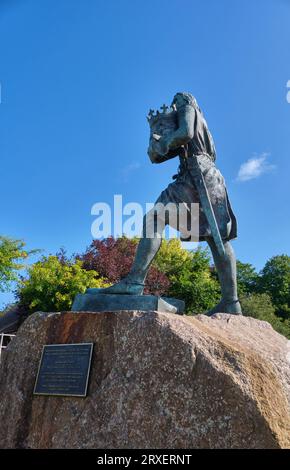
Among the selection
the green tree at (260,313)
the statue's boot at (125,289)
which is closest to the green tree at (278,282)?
the green tree at (260,313)

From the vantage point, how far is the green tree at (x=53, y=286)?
648 inches

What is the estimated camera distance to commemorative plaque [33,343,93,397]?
3.40 m

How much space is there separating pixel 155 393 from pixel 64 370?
87 centimetres

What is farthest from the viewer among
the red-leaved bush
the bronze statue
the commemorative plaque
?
the red-leaved bush

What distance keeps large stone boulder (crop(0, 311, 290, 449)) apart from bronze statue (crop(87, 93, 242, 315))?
0.97m

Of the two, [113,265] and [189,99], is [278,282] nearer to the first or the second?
[113,265]

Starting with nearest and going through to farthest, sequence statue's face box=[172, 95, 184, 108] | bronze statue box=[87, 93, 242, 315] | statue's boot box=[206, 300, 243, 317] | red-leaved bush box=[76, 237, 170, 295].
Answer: bronze statue box=[87, 93, 242, 315]
statue's boot box=[206, 300, 243, 317]
statue's face box=[172, 95, 184, 108]
red-leaved bush box=[76, 237, 170, 295]

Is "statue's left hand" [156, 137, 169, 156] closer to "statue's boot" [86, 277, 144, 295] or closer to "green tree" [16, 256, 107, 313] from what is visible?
"statue's boot" [86, 277, 144, 295]

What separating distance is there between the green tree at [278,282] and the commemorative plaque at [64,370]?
2799 cm

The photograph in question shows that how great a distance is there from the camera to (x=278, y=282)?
106 feet

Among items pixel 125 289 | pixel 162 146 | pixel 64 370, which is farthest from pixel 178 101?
pixel 64 370

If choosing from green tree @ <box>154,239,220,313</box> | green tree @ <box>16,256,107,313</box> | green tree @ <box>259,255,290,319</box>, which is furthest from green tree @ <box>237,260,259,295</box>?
green tree @ <box>16,256,107,313</box>
